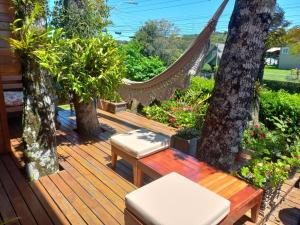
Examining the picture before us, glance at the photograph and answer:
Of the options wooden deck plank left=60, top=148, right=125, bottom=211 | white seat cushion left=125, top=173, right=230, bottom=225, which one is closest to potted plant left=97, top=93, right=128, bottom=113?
wooden deck plank left=60, top=148, right=125, bottom=211

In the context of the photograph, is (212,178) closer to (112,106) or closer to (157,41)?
(112,106)

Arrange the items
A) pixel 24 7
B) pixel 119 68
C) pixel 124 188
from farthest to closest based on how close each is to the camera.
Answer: pixel 119 68
pixel 124 188
pixel 24 7

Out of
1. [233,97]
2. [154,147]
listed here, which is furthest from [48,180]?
[233,97]

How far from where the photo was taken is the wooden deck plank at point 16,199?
1878 millimetres

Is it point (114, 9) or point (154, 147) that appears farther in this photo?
point (114, 9)

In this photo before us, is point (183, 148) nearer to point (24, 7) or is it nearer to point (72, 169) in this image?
point (72, 169)

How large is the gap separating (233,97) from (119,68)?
170 cm

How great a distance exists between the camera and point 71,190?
2.25 m

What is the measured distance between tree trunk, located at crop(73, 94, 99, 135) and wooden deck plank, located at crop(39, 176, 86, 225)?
1.27 metres

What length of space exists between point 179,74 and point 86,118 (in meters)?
1.58

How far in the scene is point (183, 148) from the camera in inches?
124

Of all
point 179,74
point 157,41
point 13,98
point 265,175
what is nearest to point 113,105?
point 13,98

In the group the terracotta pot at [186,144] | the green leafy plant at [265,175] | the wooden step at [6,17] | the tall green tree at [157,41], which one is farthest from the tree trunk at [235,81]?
the tall green tree at [157,41]

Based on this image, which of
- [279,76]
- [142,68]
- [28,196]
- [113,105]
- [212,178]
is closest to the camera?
[212,178]
